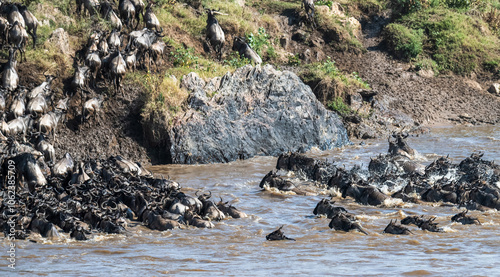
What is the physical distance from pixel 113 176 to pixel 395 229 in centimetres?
494

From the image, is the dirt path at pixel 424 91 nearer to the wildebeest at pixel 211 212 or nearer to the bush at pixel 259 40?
the bush at pixel 259 40

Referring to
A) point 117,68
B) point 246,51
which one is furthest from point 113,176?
point 246,51

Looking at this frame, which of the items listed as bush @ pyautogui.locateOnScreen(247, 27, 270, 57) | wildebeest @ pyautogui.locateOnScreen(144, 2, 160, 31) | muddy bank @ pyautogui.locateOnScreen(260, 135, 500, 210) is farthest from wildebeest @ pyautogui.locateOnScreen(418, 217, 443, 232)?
bush @ pyautogui.locateOnScreen(247, 27, 270, 57)

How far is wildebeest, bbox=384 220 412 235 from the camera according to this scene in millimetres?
8438

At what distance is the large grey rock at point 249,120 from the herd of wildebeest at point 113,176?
1.71m

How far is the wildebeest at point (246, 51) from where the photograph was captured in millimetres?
18328

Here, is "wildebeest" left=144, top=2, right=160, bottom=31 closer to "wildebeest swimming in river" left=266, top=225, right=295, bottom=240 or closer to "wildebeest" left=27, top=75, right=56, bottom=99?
"wildebeest" left=27, top=75, right=56, bottom=99

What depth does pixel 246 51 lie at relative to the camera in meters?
18.5

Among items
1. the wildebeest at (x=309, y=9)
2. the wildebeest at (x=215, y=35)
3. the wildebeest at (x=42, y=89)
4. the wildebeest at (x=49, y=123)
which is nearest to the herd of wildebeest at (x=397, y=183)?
the wildebeest at (x=49, y=123)

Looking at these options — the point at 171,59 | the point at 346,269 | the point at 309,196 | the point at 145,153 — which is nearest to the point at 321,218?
the point at 309,196

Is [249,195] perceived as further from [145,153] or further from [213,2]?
[213,2]

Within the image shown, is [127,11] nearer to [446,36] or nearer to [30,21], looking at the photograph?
[30,21]

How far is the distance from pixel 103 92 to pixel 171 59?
7.83 ft

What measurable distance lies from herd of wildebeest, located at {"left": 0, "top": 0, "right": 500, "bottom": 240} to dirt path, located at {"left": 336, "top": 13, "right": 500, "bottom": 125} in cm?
636
